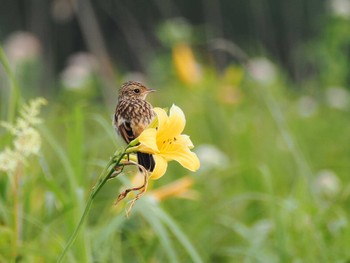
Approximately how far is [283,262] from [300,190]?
2.57 feet

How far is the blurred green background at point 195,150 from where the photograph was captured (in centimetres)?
241

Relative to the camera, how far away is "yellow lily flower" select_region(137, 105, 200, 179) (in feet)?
4.63

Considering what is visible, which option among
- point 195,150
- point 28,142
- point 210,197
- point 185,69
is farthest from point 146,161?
point 185,69

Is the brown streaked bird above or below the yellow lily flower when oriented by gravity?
above

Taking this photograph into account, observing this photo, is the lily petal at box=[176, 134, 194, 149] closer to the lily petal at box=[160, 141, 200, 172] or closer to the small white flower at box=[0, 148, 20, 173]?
the lily petal at box=[160, 141, 200, 172]

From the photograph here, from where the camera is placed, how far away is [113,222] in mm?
2383

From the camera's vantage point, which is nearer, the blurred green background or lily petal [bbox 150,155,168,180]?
lily petal [bbox 150,155,168,180]

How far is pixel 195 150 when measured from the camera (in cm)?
474

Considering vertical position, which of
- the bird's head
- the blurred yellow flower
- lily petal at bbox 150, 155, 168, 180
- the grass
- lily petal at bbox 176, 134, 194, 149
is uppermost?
the blurred yellow flower

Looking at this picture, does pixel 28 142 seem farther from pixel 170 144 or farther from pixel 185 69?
pixel 185 69

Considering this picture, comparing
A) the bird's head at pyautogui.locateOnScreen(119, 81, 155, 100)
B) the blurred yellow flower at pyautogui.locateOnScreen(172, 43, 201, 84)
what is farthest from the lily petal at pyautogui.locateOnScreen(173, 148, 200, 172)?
the blurred yellow flower at pyautogui.locateOnScreen(172, 43, 201, 84)

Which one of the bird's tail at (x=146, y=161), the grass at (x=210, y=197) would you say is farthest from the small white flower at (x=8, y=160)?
the bird's tail at (x=146, y=161)

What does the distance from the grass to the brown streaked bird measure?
232 mm

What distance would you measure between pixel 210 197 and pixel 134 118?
2.47 meters
